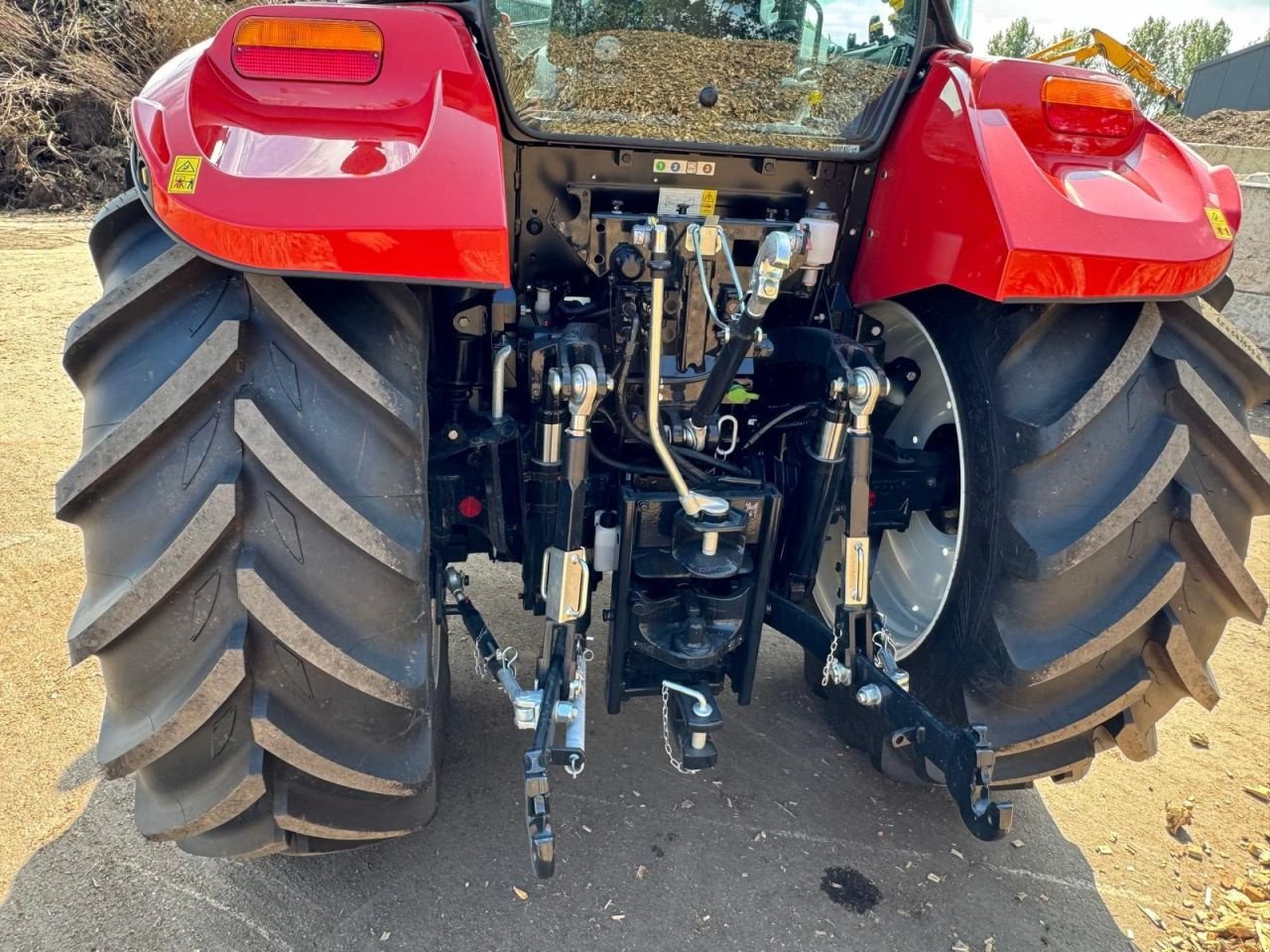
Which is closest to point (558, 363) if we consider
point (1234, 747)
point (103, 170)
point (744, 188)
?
point (744, 188)

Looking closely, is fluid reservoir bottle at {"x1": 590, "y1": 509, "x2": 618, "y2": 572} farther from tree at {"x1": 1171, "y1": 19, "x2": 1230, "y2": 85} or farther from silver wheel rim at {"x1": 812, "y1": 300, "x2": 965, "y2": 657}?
tree at {"x1": 1171, "y1": 19, "x2": 1230, "y2": 85}

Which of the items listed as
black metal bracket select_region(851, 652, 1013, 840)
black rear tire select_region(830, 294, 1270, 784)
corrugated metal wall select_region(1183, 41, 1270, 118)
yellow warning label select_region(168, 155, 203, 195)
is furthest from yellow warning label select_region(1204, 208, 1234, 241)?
corrugated metal wall select_region(1183, 41, 1270, 118)

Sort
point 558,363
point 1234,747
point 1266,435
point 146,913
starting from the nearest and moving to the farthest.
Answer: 1. point 558,363
2. point 146,913
3. point 1234,747
4. point 1266,435

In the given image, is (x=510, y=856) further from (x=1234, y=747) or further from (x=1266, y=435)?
(x=1266, y=435)

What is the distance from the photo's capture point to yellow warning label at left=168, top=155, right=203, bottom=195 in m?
1.52

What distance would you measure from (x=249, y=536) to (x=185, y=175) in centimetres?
62

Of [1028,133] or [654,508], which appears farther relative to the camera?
[654,508]

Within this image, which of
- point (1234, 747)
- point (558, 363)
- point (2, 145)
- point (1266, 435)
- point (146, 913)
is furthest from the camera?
point (2, 145)

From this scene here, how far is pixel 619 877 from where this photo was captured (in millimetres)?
2270

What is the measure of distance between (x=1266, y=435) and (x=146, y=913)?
671 centimetres

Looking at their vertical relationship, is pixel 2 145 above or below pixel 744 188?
below

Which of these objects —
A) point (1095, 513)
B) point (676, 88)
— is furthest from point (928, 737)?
point (676, 88)

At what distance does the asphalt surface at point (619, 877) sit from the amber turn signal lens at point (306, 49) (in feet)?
5.83

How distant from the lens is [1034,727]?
1980 mm
